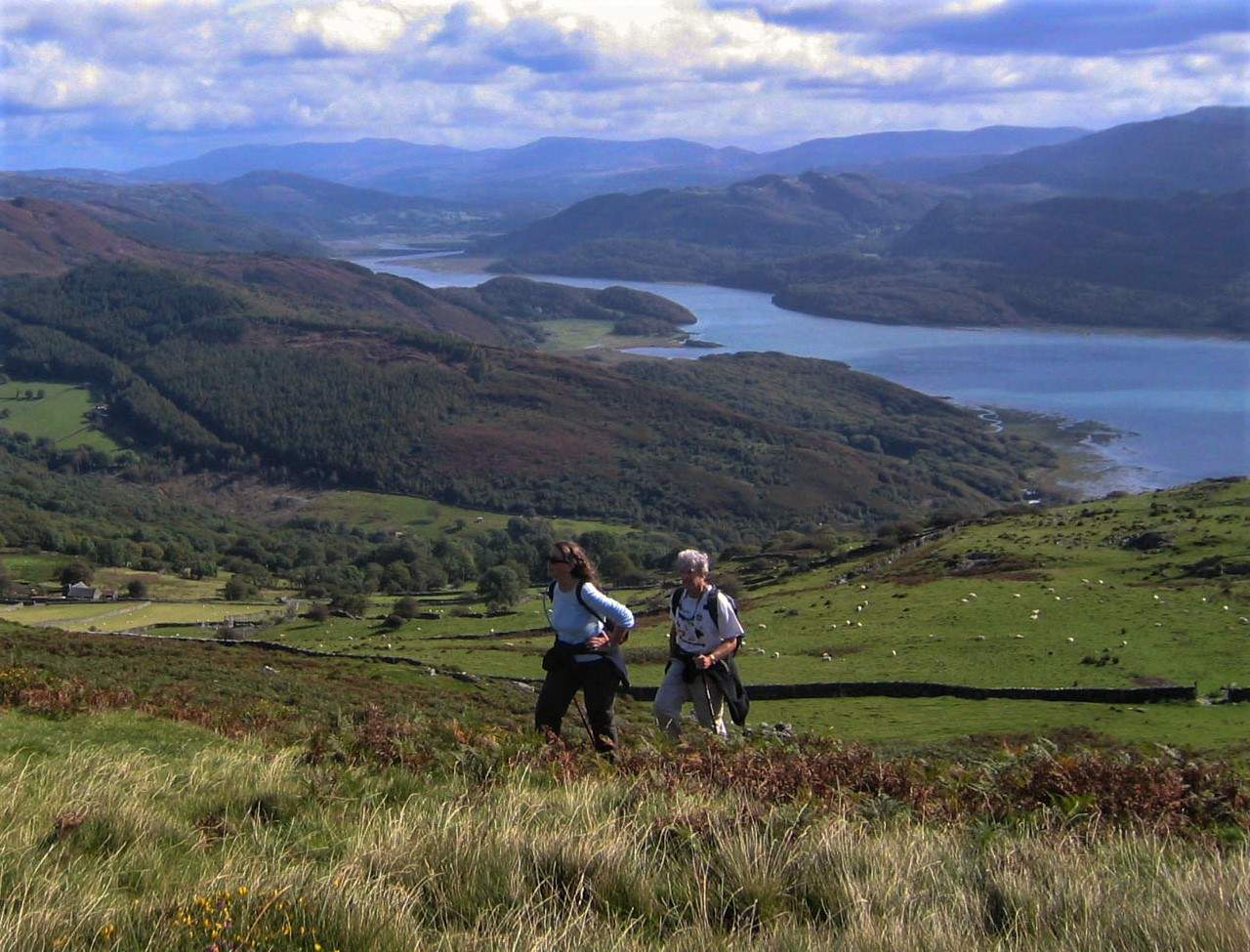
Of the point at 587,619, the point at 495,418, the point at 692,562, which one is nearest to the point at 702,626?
the point at 692,562

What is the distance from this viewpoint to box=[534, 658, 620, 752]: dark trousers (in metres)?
8.19

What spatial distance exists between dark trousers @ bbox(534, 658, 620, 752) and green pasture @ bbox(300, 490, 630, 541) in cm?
8706

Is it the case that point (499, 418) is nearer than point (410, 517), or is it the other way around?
point (410, 517)

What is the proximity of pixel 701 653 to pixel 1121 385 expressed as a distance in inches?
6226

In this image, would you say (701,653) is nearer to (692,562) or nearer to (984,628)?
(692,562)

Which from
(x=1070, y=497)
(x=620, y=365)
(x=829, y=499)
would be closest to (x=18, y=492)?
(x=829, y=499)

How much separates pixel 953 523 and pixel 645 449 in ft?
243

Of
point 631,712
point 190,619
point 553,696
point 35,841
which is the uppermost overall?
point 35,841

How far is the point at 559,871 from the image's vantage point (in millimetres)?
4746

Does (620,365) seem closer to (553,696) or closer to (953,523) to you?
(953,523)

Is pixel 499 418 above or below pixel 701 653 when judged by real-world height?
below

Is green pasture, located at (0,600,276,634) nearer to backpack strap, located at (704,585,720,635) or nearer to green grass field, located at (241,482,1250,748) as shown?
green grass field, located at (241,482,1250,748)

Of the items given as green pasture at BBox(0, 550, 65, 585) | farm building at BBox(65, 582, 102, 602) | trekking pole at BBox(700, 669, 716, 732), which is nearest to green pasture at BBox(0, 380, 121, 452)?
green pasture at BBox(0, 550, 65, 585)

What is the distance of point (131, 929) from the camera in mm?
3895
